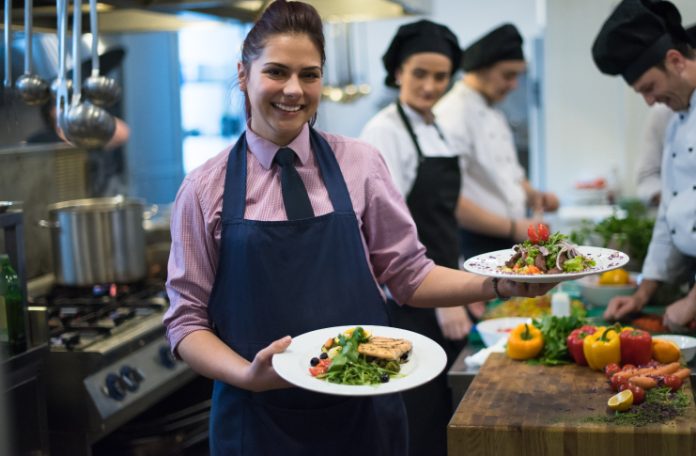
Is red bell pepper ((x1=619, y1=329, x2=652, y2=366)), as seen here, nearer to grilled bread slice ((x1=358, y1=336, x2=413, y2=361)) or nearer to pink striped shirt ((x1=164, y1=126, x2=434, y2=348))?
pink striped shirt ((x1=164, y1=126, x2=434, y2=348))

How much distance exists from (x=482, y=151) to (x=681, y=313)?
1.52m

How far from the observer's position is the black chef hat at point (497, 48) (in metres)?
3.96

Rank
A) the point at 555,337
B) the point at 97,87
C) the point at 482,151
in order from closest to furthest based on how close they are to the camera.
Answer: the point at 555,337, the point at 97,87, the point at 482,151

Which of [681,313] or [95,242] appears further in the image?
[95,242]

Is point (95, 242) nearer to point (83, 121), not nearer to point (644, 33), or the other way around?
point (83, 121)

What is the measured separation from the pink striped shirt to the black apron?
1.07m

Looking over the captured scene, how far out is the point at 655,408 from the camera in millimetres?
1948

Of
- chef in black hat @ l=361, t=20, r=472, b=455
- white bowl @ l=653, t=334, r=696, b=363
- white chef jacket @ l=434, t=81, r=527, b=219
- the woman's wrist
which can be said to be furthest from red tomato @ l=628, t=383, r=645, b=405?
white chef jacket @ l=434, t=81, r=527, b=219

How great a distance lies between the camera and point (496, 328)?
277 centimetres

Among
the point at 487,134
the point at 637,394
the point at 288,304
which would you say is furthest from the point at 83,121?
the point at 487,134

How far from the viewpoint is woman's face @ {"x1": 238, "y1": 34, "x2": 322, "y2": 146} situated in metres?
1.81

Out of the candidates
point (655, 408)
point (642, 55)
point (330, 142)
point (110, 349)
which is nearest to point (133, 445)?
point (110, 349)

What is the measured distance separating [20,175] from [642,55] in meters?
2.21

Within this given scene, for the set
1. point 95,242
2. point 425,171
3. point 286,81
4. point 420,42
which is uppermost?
point 420,42
